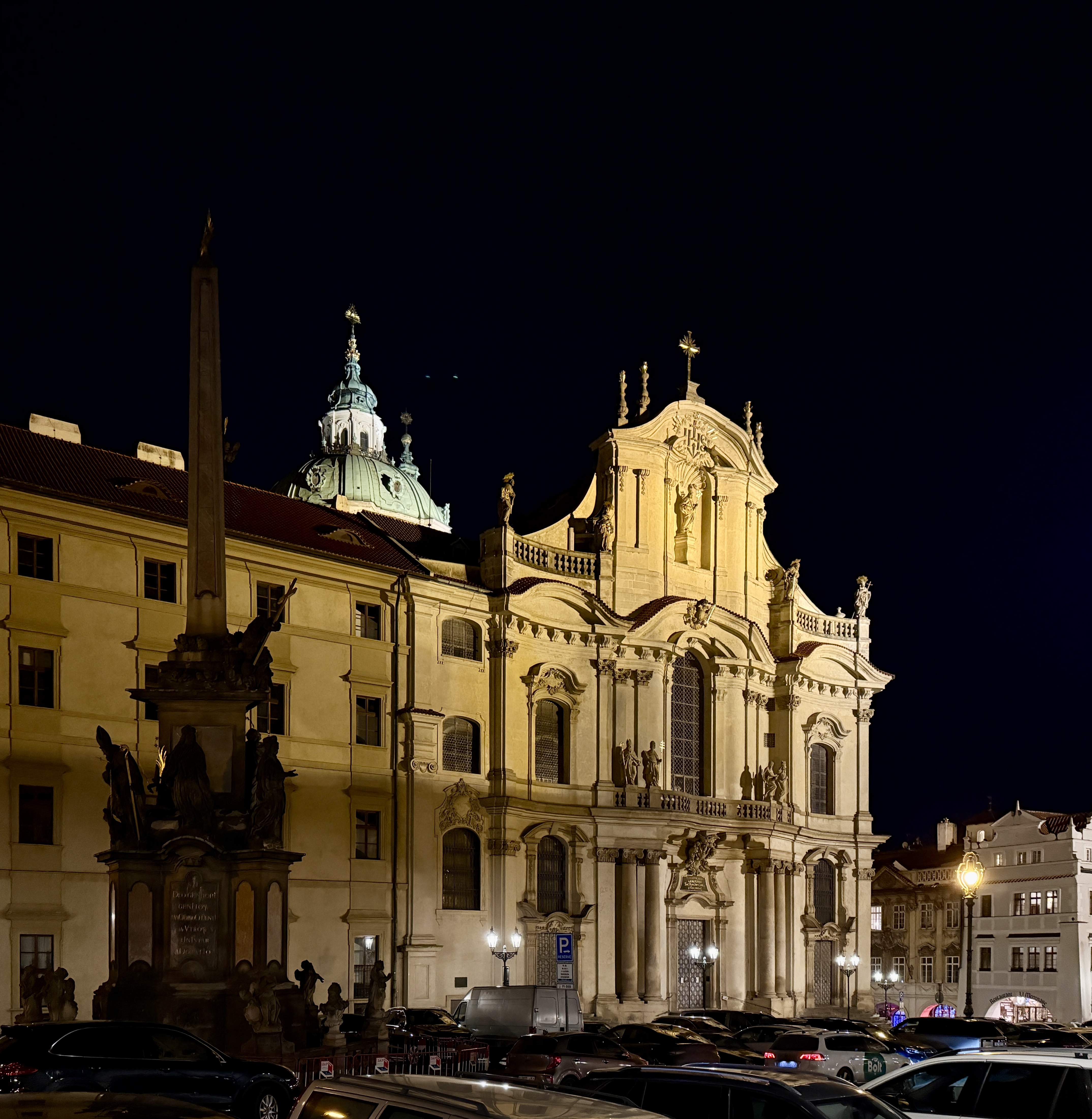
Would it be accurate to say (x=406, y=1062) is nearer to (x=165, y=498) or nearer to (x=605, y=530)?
(x=165, y=498)

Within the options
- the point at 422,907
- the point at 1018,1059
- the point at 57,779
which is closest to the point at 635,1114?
the point at 1018,1059

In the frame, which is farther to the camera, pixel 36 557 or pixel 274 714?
pixel 274 714

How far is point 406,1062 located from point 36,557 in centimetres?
1969

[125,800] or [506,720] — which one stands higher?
[506,720]

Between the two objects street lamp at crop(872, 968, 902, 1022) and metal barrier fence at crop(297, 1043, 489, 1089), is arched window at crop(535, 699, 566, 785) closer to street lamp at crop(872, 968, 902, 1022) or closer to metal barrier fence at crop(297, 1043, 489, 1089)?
metal barrier fence at crop(297, 1043, 489, 1089)

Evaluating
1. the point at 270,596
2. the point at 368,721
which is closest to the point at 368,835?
the point at 368,721

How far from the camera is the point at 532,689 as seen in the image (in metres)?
52.3

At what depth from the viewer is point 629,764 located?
176 ft

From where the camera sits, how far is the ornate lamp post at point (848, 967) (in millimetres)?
58938

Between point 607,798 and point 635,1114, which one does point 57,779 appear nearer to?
point 607,798

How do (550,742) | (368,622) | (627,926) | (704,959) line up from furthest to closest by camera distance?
(704,959), (550,742), (627,926), (368,622)

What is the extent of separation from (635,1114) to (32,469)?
122ft

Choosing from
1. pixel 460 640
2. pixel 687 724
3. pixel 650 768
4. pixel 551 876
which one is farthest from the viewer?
pixel 687 724

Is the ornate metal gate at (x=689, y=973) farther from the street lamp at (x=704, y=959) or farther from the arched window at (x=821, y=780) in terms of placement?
the arched window at (x=821, y=780)
